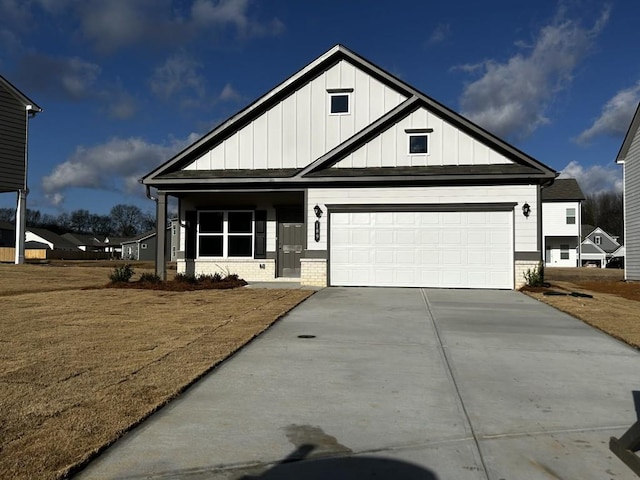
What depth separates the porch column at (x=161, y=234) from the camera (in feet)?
51.8

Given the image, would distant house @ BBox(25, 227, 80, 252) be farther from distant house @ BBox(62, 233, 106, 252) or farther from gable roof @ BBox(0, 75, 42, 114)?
gable roof @ BBox(0, 75, 42, 114)

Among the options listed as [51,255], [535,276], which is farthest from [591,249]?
[51,255]

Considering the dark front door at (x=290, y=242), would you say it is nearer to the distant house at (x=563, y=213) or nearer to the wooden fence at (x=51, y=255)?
the distant house at (x=563, y=213)

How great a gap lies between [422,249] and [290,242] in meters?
4.90

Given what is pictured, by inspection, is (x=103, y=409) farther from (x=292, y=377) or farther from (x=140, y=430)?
(x=292, y=377)

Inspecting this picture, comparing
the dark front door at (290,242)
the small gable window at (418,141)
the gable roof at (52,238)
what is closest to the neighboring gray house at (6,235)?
the gable roof at (52,238)

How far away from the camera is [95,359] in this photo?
18.9ft

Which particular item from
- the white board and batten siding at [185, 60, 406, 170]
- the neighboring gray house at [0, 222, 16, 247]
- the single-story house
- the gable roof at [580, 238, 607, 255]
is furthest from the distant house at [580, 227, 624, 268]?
the neighboring gray house at [0, 222, 16, 247]

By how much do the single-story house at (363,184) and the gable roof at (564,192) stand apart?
31500 mm

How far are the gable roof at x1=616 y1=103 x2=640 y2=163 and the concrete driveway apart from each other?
16.2 metres

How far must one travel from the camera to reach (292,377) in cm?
532

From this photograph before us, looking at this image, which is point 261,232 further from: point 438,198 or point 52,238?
point 52,238

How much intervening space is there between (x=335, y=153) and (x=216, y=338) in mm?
9469

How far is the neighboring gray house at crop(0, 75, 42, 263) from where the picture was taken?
22797 mm
